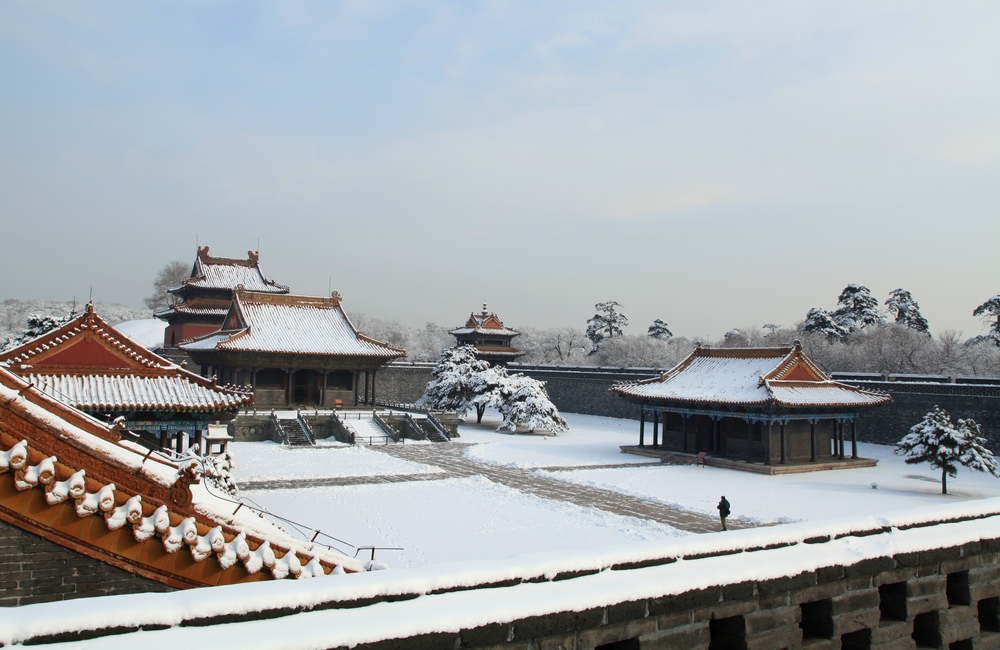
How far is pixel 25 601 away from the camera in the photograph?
14.5ft

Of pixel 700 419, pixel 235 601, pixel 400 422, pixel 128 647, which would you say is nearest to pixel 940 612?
pixel 235 601

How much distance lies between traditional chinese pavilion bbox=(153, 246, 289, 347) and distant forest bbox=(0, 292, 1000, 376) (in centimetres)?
709

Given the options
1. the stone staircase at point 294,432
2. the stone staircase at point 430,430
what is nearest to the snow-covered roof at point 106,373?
the stone staircase at point 294,432

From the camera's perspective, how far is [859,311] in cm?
5272

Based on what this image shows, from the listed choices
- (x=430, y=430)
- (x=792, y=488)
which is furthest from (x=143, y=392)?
(x=430, y=430)

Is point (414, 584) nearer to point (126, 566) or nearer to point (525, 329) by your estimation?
point (126, 566)

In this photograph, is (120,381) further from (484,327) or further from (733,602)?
(484,327)

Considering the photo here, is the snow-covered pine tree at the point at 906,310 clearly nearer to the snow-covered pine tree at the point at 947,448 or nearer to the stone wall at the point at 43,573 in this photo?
the snow-covered pine tree at the point at 947,448

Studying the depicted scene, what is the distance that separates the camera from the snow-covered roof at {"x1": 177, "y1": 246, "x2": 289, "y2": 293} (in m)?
46.2

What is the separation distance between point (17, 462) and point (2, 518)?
0.37 m

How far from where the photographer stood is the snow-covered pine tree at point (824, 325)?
160ft

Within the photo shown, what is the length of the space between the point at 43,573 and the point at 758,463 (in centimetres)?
2361

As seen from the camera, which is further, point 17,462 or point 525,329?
point 525,329

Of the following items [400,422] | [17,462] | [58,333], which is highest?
[58,333]
